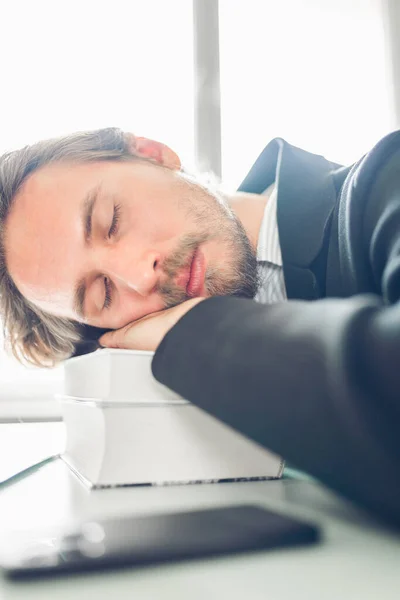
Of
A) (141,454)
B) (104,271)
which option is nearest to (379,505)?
(141,454)

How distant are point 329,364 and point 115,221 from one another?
559 mm

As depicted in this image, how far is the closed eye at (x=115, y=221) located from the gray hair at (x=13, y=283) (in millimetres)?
150

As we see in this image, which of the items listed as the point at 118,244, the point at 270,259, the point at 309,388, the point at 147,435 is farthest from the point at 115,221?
the point at 309,388

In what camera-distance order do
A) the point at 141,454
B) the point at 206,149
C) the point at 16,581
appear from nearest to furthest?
1. the point at 16,581
2. the point at 141,454
3. the point at 206,149

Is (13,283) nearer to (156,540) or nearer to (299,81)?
(156,540)

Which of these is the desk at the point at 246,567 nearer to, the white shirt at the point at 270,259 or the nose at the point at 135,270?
the nose at the point at 135,270

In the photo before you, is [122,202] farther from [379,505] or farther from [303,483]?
[379,505]

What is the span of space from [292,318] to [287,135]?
5.40 feet

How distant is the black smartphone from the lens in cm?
26

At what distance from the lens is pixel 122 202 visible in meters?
0.84

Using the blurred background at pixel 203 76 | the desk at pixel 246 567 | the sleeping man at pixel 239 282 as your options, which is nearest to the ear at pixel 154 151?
the sleeping man at pixel 239 282

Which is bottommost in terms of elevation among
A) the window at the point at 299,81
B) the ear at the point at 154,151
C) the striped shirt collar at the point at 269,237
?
the striped shirt collar at the point at 269,237

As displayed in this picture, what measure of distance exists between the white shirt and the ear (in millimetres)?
224

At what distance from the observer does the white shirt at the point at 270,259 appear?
874 millimetres
